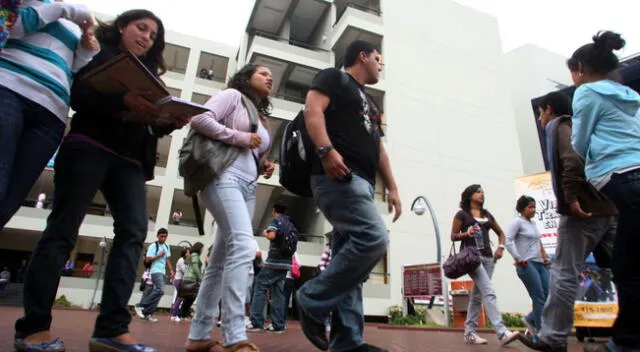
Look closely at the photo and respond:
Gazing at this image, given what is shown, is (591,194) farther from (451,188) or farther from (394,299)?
(451,188)

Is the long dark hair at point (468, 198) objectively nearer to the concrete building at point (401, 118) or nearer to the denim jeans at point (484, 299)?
the denim jeans at point (484, 299)

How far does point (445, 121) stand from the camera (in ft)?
65.0

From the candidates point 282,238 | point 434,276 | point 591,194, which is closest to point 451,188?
point 434,276

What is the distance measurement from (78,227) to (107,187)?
0.29 metres

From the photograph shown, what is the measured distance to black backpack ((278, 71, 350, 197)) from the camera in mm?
2594

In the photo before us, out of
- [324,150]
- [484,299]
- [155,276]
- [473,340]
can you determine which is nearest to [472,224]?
[484,299]

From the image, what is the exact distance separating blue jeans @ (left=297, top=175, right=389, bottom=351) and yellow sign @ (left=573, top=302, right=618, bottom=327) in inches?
193

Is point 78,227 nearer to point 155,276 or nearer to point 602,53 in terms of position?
point 602,53

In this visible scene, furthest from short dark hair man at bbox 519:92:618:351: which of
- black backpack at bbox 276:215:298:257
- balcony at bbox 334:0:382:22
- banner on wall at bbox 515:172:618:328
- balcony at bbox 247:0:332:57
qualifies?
balcony at bbox 247:0:332:57

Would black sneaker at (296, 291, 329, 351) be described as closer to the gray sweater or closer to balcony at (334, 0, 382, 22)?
the gray sweater

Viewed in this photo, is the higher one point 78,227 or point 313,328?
point 78,227

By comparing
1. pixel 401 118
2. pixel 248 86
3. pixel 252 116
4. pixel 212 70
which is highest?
pixel 212 70

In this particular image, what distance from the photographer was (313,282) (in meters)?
2.37

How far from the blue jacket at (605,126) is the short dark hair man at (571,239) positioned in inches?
14.0
